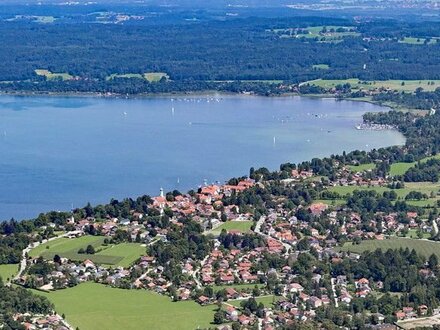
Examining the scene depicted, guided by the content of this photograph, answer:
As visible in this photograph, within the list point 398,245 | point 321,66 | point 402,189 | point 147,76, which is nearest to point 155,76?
point 147,76

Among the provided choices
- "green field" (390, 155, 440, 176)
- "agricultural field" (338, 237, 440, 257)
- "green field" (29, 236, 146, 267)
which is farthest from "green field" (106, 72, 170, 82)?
"agricultural field" (338, 237, 440, 257)

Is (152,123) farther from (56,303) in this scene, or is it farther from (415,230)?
(56,303)

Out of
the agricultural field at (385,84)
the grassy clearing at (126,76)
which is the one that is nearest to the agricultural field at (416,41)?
the agricultural field at (385,84)

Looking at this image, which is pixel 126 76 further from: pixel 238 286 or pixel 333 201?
pixel 238 286

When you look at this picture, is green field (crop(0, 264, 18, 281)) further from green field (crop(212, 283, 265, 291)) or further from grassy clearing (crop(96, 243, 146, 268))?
green field (crop(212, 283, 265, 291))

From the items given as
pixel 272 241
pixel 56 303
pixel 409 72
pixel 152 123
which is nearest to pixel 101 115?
pixel 152 123

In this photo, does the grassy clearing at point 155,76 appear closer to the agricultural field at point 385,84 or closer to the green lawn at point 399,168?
the agricultural field at point 385,84
